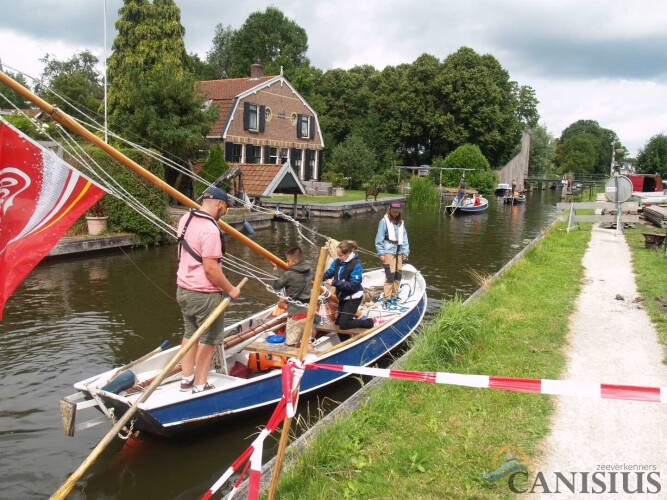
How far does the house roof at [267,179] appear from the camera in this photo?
85.2ft

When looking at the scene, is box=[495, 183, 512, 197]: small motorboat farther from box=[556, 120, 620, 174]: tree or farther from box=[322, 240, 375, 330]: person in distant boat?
box=[556, 120, 620, 174]: tree

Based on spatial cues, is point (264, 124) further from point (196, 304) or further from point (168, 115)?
point (196, 304)

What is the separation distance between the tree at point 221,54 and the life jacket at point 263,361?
68.7 m

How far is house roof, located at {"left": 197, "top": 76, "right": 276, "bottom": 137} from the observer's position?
35.7m

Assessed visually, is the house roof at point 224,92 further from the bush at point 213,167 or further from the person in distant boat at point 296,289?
A: the person in distant boat at point 296,289

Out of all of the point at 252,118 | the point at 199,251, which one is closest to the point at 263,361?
the point at 199,251

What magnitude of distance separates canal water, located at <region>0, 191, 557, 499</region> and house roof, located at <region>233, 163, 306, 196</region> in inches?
181

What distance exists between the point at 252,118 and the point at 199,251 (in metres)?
33.4

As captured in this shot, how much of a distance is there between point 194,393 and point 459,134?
56.0m

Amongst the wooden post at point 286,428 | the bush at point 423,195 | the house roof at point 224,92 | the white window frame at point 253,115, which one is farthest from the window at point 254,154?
the wooden post at point 286,428

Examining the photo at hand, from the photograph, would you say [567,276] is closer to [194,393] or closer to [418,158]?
[194,393]

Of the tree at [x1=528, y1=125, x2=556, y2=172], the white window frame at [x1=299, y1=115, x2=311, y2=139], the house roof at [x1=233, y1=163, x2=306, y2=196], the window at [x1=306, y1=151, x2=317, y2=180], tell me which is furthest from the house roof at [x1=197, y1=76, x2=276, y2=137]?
the tree at [x1=528, y1=125, x2=556, y2=172]

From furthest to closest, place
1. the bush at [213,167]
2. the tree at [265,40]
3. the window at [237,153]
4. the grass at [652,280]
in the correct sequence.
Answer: the tree at [265,40]
the window at [237,153]
the bush at [213,167]
the grass at [652,280]

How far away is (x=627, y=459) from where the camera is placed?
4695mm
